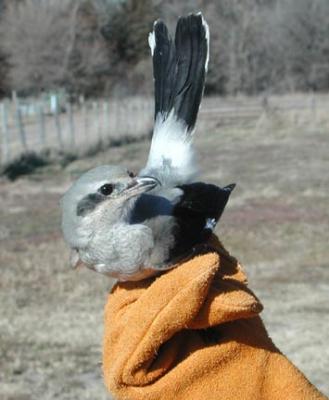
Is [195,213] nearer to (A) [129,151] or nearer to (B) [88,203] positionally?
(B) [88,203]

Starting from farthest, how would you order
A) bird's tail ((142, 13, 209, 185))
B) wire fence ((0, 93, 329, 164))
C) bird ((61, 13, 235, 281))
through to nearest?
wire fence ((0, 93, 329, 164)) < bird's tail ((142, 13, 209, 185)) < bird ((61, 13, 235, 281))

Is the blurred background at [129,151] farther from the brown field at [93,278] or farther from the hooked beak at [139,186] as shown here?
the hooked beak at [139,186]

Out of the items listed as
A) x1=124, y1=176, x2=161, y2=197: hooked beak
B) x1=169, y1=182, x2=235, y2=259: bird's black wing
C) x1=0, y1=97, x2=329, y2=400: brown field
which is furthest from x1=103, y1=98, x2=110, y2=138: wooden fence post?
x1=124, y1=176, x2=161, y2=197: hooked beak

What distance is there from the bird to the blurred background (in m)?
2.34

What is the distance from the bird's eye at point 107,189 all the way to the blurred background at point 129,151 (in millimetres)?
2884

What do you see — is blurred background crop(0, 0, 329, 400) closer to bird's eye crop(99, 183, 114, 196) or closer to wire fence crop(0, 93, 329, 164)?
wire fence crop(0, 93, 329, 164)

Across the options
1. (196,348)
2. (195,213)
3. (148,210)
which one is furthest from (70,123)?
(196,348)

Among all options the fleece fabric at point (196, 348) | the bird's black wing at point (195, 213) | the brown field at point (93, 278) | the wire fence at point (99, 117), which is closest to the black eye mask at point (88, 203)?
the bird's black wing at point (195, 213)

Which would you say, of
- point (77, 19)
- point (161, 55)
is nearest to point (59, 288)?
point (161, 55)

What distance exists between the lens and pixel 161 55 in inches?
133

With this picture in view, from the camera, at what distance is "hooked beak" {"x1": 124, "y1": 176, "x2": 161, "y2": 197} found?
7.81ft

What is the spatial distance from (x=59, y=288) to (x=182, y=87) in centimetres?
449

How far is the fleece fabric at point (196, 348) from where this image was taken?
6.39 ft

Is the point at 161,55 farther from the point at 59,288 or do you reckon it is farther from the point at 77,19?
the point at 77,19
